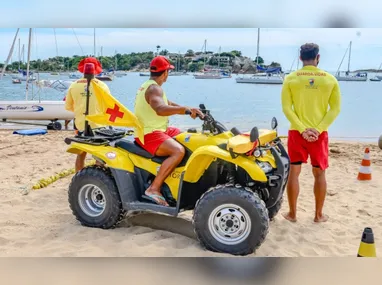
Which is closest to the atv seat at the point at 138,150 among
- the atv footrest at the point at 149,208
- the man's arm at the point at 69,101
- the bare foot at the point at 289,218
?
the atv footrest at the point at 149,208

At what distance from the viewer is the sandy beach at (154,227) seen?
3.68 m

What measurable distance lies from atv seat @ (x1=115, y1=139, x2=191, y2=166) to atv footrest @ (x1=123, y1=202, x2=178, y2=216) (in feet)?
1.27

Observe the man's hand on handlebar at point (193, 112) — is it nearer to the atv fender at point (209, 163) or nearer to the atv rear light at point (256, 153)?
the atv fender at point (209, 163)

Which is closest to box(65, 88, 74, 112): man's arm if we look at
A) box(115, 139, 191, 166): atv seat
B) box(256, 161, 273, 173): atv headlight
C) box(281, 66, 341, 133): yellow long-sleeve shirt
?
box(115, 139, 191, 166): atv seat

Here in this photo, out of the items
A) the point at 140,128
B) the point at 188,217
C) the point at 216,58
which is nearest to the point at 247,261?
the point at 216,58

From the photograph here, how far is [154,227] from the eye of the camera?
14.5ft

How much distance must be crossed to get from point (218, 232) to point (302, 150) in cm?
135

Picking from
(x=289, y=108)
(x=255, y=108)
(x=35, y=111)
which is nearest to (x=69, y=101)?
(x=289, y=108)

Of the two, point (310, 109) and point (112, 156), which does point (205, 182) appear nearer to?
point (112, 156)

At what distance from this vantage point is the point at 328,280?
0.70 metres

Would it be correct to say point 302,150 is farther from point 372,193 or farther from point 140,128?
point 372,193

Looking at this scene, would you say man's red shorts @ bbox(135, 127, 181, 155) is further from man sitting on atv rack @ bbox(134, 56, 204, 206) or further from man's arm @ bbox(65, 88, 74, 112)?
man's arm @ bbox(65, 88, 74, 112)

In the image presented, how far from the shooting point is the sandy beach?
3.68 m

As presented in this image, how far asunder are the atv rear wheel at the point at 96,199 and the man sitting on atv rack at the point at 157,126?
343 millimetres
